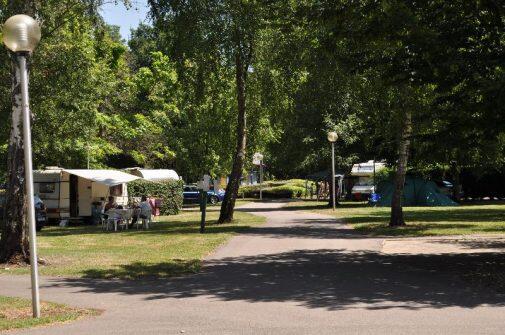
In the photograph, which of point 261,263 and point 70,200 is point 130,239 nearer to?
point 261,263

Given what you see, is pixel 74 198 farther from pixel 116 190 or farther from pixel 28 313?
pixel 28 313

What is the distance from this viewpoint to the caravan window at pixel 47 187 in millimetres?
28188

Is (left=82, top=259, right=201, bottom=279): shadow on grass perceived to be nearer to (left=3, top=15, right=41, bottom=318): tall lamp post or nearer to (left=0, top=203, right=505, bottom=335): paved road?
(left=0, top=203, right=505, bottom=335): paved road

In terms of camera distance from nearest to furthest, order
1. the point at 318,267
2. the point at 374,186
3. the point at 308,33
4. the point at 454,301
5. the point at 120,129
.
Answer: the point at 454,301 < the point at 318,267 < the point at 308,33 < the point at 120,129 < the point at 374,186

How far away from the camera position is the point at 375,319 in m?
7.67

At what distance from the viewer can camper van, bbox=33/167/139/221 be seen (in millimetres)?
28031

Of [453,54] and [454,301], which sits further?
[453,54]

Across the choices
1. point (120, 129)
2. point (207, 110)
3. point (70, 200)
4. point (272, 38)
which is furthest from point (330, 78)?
point (120, 129)

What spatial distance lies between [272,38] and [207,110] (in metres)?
7.02

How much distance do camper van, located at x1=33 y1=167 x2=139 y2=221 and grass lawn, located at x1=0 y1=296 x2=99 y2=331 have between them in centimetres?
1868

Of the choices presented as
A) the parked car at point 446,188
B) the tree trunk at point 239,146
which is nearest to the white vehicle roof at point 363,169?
the parked car at point 446,188

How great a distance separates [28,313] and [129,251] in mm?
7771

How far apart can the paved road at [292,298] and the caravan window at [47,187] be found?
15.9 m

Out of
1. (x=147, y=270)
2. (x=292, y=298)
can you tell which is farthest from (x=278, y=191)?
(x=292, y=298)
